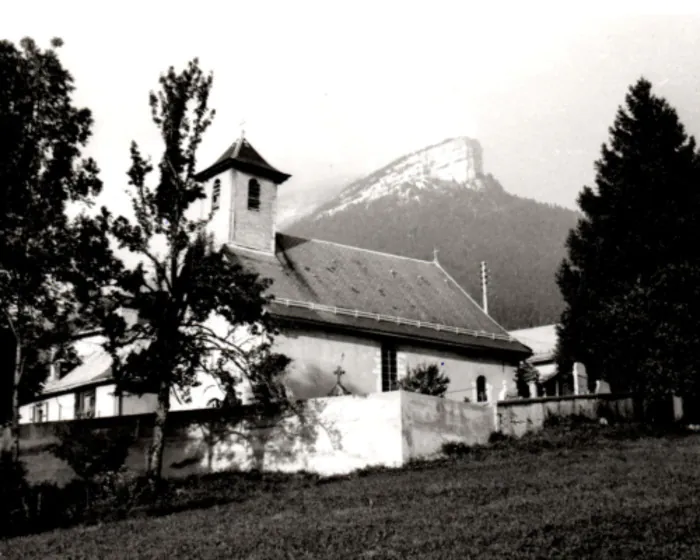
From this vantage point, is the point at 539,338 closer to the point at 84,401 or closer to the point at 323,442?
the point at 84,401

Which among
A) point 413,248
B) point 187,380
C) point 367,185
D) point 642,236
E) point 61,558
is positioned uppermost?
point 367,185

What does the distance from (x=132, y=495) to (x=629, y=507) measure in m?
12.9

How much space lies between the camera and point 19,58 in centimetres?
2120

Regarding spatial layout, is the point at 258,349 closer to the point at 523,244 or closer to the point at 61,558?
the point at 61,558

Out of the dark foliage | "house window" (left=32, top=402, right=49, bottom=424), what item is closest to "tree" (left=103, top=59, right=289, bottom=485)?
"house window" (left=32, top=402, right=49, bottom=424)

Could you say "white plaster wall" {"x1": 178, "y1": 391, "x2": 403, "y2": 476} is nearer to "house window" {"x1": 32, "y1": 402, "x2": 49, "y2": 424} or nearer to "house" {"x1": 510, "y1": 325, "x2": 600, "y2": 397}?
"house" {"x1": 510, "y1": 325, "x2": 600, "y2": 397}

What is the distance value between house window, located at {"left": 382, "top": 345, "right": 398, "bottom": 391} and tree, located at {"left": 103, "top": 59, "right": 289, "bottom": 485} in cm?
1014

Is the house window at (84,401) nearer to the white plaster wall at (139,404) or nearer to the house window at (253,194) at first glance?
the white plaster wall at (139,404)

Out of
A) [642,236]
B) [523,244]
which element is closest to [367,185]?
[523,244]

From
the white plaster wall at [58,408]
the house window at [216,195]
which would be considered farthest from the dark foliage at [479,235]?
the house window at [216,195]

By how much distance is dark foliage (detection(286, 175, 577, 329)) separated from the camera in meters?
98.2

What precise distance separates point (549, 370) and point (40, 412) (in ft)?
102

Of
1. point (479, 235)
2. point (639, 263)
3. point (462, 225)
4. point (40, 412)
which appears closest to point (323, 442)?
point (639, 263)

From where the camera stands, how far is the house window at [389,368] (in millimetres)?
35000
